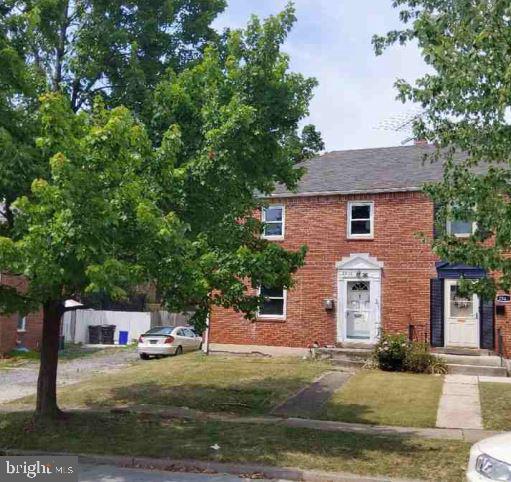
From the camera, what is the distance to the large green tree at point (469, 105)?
347 inches

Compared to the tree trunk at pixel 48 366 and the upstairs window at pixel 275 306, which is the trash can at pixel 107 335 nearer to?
the upstairs window at pixel 275 306

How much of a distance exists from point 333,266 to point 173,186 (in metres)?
13.2

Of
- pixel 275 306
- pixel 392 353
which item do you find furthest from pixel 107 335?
pixel 392 353

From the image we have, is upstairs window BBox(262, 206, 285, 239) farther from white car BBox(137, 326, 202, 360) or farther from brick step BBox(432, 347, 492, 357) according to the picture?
brick step BBox(432, 347, 492, 357)

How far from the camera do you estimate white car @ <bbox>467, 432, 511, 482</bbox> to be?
5602 mm

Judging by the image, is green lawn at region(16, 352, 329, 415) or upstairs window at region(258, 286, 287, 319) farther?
upstairs window at region(258, 286, 287, 319)

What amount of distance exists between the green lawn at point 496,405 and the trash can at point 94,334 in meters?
21.8

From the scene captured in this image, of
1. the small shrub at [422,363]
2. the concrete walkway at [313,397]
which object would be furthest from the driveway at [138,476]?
the small shrub at [422,363]

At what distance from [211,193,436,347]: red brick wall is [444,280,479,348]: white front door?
2.23ft

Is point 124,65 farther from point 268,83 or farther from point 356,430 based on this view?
point 356,430

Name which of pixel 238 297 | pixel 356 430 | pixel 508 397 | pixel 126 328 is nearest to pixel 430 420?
pixel 356 430

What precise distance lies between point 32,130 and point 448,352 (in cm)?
1492

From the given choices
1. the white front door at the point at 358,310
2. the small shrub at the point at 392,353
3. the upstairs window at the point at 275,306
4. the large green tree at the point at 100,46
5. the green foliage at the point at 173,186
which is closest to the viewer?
the green foliage at the point at 173,186

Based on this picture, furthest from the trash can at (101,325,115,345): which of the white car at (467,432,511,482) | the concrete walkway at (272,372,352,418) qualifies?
the white car at (467,432,511,482)
